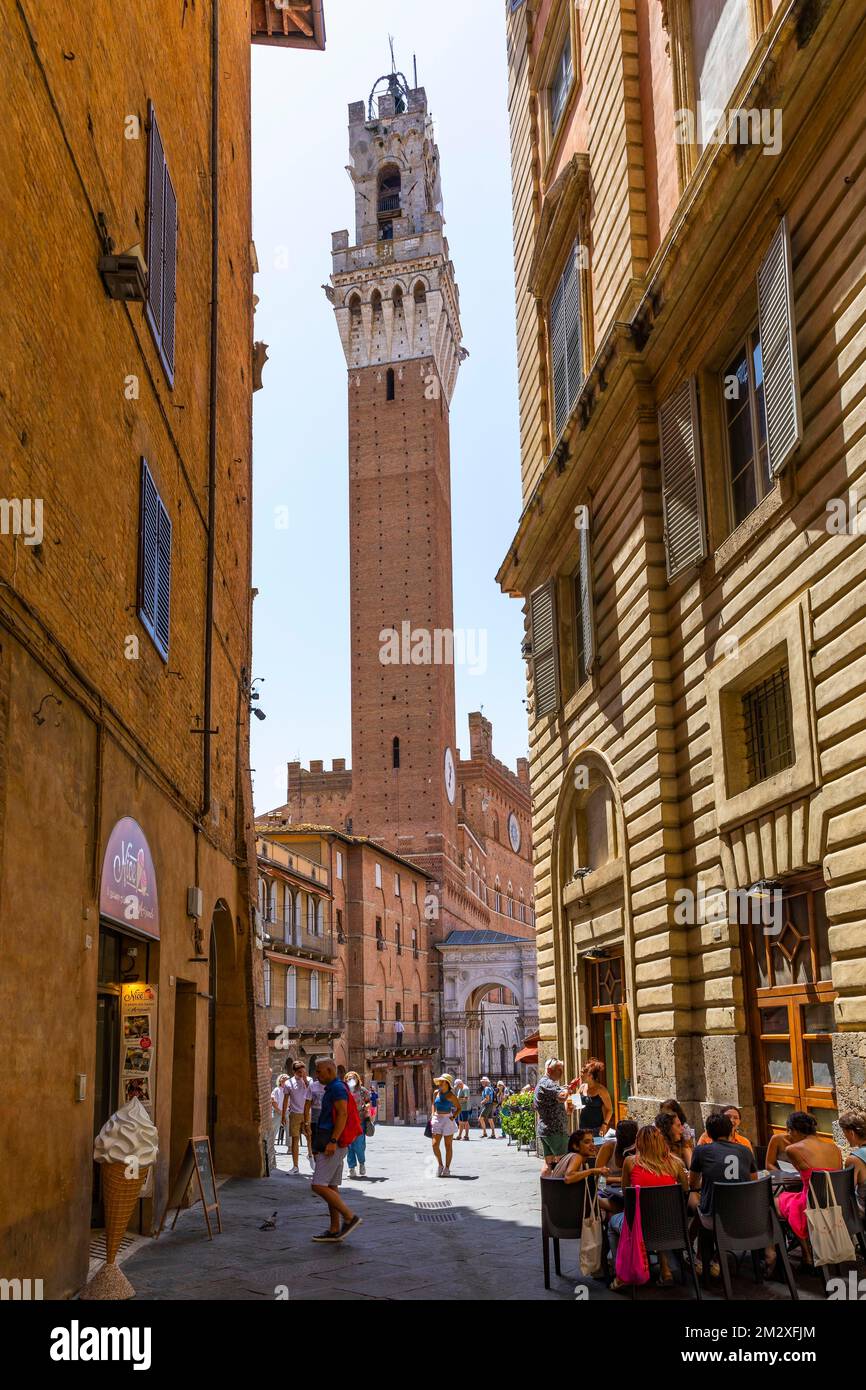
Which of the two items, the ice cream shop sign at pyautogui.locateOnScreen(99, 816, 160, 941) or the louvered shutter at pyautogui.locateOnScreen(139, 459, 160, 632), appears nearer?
the ice cream shop sign at pyautogui.locateOnScreen(99, 816, 160, 941)

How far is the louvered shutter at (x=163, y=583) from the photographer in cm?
1178

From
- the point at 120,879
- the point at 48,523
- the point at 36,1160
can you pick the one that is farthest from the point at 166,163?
the point at 36,1160

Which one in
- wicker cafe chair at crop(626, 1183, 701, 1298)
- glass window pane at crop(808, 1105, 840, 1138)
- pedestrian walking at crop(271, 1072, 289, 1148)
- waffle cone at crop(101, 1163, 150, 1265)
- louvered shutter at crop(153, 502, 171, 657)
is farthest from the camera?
pedestrian walking at crop(271, 1072, 289, 1148)

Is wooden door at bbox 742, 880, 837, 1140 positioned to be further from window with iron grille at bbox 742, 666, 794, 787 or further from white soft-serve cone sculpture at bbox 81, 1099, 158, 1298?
white soft-serve cone sculpture at bbox 81, 1099, 158, 1298

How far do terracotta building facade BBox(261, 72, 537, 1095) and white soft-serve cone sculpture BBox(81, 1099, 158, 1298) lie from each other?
168 ft

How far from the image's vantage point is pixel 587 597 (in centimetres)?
1453

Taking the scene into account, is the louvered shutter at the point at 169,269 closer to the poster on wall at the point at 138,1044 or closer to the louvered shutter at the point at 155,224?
the louvered shutter at the point at 155,224

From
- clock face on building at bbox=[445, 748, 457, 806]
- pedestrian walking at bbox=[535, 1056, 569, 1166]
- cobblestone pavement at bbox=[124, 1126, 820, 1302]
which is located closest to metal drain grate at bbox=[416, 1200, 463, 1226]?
cobblestone pavement at bbox=[124, 1126, 820, 1302]

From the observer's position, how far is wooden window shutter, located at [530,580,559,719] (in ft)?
53.5

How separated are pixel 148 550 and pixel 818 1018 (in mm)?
6589

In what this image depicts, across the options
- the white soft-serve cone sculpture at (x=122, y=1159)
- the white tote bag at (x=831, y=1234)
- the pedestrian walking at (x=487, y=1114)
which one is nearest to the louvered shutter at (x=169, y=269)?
the white soft-serve cone sculpture at (x=122, y=1159)

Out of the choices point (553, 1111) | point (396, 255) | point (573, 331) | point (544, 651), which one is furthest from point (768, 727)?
point (396, 255)

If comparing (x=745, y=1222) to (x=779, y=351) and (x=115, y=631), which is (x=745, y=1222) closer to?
(x=779, y=351)
